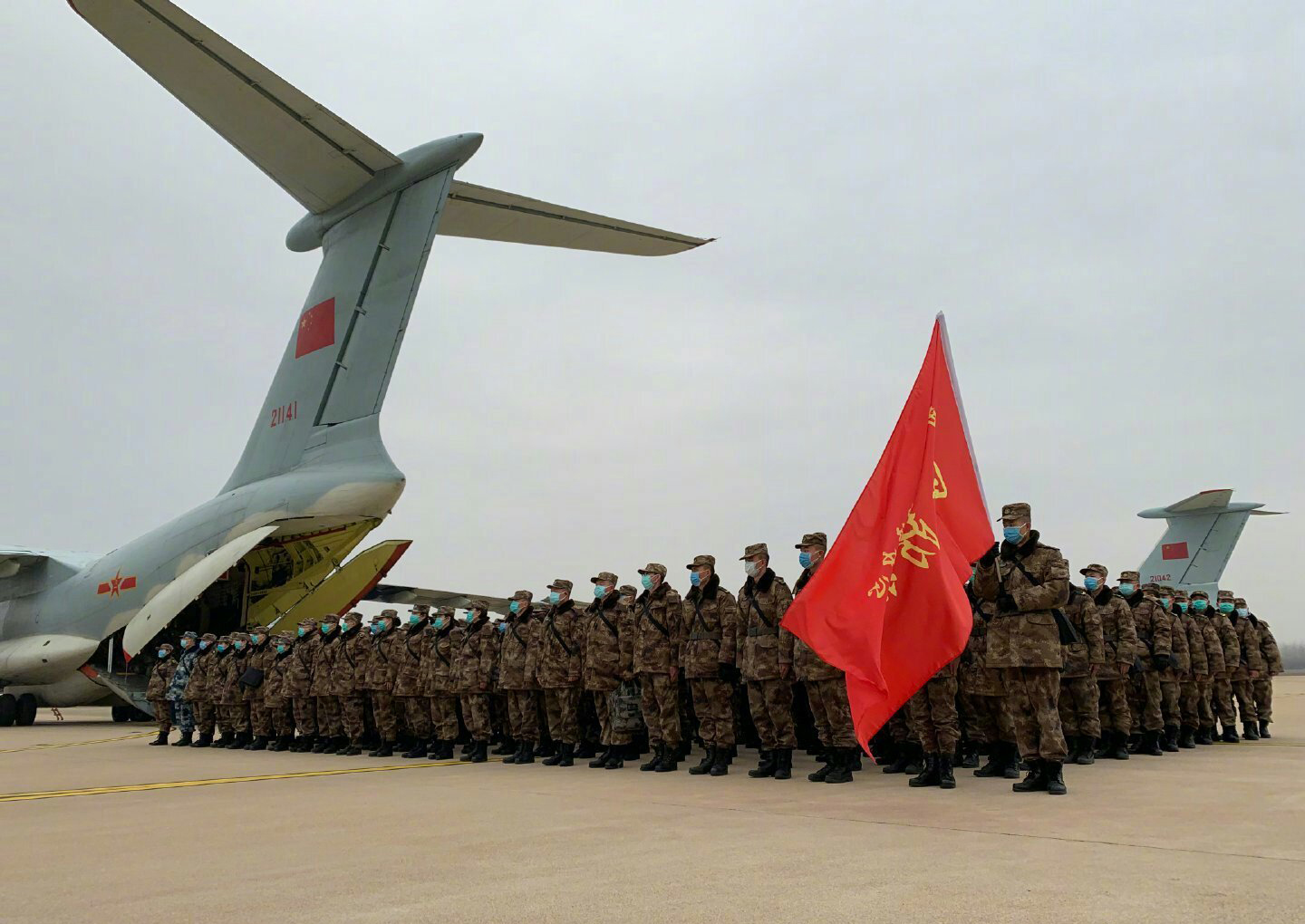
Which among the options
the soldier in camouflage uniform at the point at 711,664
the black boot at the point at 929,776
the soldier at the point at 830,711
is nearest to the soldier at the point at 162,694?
the soldier in camouflage uniform at the point at 711,664

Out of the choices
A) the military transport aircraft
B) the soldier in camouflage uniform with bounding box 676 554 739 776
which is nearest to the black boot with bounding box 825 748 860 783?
the soldier in camouflage uniform with bounding box 676 554 739 776

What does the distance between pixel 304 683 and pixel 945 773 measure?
7.12 m

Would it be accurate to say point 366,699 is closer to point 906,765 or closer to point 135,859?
point 906,765

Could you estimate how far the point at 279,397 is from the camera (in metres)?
14.3

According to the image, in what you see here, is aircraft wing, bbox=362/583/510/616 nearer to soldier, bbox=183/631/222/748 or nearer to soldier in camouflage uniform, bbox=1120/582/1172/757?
soldier, bbox=183/631/222/748

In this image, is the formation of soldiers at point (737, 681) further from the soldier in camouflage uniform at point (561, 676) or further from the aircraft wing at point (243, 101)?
the aircraft wing at point (243, 101)

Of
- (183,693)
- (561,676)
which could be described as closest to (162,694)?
(183,693)

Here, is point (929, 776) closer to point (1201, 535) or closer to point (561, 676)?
point (561, 676)

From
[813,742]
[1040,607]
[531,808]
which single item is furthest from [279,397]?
[1040,607]

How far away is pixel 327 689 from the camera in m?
10.7

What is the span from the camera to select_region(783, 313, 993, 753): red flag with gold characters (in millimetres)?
5938

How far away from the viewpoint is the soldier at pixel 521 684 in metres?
8.98

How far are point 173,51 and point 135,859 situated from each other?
8.77 meters

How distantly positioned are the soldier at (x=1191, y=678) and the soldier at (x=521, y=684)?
5.84 meters
